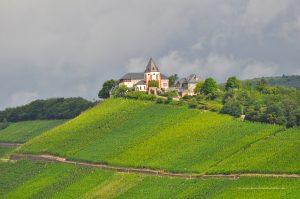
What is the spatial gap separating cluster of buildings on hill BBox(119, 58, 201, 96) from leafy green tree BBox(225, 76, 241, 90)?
5637 millimetres

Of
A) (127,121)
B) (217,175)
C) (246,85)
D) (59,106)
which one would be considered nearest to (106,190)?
(217,175)

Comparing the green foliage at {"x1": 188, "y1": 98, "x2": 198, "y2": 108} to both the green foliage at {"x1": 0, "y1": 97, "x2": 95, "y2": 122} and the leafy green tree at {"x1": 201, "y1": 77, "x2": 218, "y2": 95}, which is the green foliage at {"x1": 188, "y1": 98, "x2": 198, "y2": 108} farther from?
the green foliage at {"x1": 0, "y1": 97, "x2": 95, "y2": 122}

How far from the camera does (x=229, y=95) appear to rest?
462 feet

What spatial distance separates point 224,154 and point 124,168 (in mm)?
12454

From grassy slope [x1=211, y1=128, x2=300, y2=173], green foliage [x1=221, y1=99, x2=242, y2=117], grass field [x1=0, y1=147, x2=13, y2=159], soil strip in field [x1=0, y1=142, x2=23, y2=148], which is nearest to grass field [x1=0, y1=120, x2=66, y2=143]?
soil strip in field [x1=0, y1=142, x2=23, y2=148]

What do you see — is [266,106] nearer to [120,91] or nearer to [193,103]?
[193,103]

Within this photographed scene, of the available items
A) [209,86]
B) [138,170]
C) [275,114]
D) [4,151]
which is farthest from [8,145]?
[275,114]

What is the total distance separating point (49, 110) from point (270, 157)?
3117 inches

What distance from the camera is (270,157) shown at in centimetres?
10275

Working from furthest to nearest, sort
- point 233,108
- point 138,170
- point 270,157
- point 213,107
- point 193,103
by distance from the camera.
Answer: point 193,103 → point 213,107 → point 233,108 → point 138,170 → point 270,157

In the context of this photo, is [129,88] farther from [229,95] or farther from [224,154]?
[224,154]

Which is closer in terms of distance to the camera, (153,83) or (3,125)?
(153,83)

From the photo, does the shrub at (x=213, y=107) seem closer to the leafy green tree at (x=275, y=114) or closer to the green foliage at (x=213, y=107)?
the green foliage at (x=213, y=107)

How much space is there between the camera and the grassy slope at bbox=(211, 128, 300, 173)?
9956 centimetres
